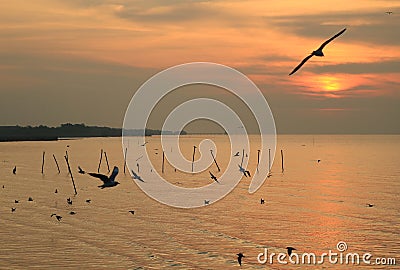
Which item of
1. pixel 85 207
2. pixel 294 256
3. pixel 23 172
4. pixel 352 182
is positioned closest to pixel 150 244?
pixel 294 256

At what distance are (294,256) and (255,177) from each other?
5072 centimetres

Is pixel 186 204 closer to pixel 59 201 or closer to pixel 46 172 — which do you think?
pixel 59 201

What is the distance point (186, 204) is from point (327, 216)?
1221 centimetres

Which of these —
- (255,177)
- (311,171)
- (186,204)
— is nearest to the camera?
(186,204)

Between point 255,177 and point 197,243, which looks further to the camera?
point 255,177

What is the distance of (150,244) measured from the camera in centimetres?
3591

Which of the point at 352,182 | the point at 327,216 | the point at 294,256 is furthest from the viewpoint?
the point at 352,182

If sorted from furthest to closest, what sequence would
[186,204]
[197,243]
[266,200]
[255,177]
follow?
1. [255,177]
2. [266,200]
3. [186,204]
4. [197,243]

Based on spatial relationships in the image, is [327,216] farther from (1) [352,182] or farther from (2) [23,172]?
(2) [23,172]

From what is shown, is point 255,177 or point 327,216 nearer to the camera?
point 327,216

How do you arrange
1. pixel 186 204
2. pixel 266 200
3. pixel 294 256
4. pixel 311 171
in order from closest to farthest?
pixel 294 256 < pixel 186 204 < pixel 266 200 < pixel 311 171

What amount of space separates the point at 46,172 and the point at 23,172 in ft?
10.3

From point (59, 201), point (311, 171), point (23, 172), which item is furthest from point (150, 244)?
point (311, 171)

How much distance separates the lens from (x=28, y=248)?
3369cm
